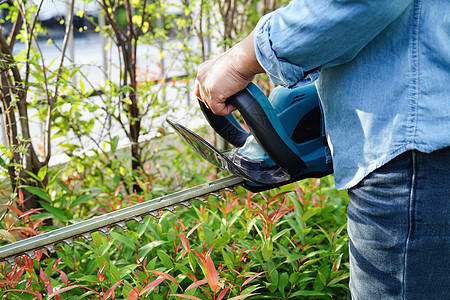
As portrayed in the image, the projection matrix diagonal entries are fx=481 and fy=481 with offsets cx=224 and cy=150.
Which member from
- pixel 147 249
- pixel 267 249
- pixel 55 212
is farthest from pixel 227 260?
pixel 55 212

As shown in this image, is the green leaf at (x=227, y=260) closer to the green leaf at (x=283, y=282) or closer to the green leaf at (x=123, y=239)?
the green leaf at (x=283, y=282)

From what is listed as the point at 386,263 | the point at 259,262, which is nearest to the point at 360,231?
the point at 386,263

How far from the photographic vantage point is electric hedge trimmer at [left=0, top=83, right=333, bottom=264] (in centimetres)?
125

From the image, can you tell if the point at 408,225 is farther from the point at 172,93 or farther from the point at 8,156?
the point at 172,93

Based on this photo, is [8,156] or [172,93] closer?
[8,156]

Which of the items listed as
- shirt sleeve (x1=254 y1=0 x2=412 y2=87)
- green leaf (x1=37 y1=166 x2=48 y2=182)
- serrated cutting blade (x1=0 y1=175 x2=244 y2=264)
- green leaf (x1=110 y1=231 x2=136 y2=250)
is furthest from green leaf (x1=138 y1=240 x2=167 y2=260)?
shirt sleeve (x1=254 y1=0 x2=412 y2=87)

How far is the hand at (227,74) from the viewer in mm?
1059

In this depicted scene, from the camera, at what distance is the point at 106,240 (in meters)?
1.80

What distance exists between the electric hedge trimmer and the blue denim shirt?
0.24 metres

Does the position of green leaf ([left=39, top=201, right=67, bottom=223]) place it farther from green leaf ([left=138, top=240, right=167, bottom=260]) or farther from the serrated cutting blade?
the serrated cutting blade

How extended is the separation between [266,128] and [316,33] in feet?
1.24

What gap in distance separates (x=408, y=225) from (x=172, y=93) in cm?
440

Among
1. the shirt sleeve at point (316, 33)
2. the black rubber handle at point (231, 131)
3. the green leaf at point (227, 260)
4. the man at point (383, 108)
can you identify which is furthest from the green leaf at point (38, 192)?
the shirt sleeve at point (316, 33)

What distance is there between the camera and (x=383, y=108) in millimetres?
971
